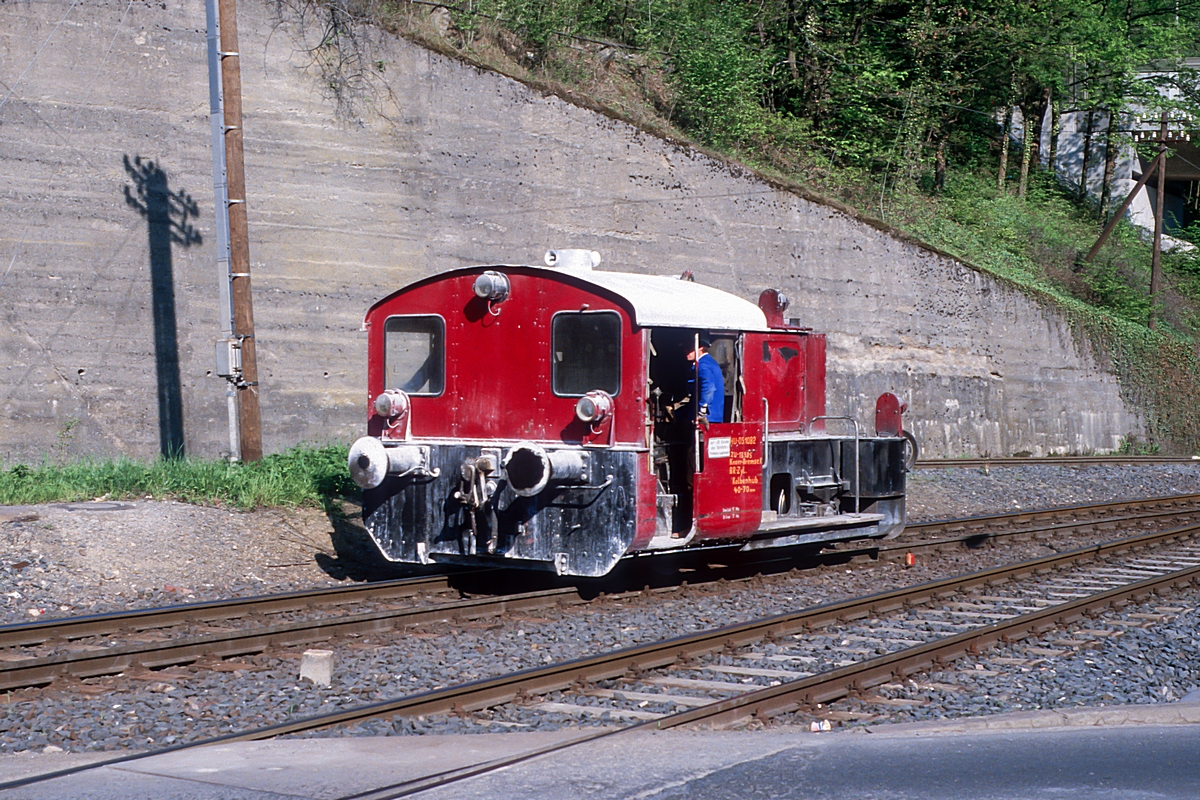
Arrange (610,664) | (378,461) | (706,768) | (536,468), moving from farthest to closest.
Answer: (378,461) < (536,468) < (610,664) < (706,768)

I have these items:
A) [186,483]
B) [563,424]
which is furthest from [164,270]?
[563,424]

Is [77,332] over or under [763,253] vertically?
under

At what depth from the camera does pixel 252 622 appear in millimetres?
9133

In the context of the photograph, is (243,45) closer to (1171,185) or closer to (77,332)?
(77,332)

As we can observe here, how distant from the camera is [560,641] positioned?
865 cm

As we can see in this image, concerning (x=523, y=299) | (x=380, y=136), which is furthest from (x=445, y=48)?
(x=523, y=299)

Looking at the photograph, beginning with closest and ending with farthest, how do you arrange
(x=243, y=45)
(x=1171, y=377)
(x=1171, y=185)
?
1. (x=243, y=45)
2. (x=1171, y=377)
3. (x=1171, y=185)

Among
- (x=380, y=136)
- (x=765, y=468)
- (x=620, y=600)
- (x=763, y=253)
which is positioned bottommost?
(x=620, y=600)

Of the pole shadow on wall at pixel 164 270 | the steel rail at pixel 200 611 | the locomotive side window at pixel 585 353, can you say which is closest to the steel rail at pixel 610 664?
the locomotive side window at pixel 585 353

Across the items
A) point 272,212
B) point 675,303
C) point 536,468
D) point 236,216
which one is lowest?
point 536,468

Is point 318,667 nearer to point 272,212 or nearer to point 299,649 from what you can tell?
point 299,649

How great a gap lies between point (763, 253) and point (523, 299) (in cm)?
1452

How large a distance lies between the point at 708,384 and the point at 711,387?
41 millimetres

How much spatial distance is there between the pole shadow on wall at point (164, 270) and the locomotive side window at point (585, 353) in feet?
28.2
